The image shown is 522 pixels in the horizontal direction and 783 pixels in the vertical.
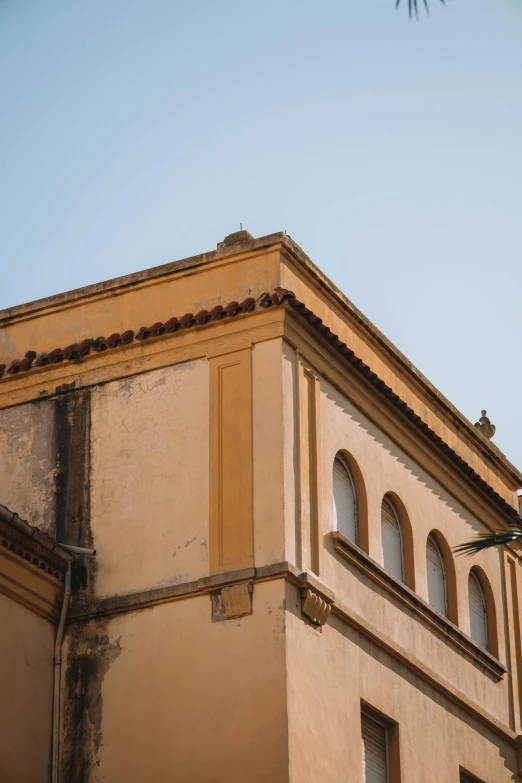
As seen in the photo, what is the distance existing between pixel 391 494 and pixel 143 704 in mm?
5032

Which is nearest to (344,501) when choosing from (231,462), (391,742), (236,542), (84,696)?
(231,462)

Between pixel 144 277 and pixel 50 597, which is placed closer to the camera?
pixel 50 597

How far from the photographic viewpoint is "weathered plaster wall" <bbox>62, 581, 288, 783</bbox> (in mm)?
19266

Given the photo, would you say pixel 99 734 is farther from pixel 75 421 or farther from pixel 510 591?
pixel 510 591

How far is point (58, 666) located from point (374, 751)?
12.8 feet

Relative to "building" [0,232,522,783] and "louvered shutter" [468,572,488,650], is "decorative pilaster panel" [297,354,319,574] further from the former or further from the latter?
"louvered shutter" [468,572,488,650]

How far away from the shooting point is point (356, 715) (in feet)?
68.0

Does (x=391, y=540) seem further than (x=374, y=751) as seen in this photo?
Yes

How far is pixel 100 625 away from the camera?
68.4ft

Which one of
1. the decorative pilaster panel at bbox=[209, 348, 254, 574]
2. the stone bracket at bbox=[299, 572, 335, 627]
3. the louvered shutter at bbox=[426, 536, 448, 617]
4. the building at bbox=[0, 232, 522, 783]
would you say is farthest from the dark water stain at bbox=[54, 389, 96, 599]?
the louvered shutter at bbox=[426, 536, 448, 617]

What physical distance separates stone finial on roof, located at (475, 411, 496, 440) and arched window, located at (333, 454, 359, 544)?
237 inches

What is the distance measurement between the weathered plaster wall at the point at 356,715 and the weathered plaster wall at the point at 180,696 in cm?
26

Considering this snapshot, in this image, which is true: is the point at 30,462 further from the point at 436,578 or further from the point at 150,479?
the point at 436,578

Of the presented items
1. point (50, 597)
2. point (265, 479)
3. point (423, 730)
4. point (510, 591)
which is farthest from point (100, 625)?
point (510, 591)
